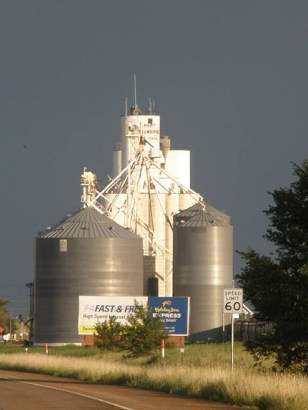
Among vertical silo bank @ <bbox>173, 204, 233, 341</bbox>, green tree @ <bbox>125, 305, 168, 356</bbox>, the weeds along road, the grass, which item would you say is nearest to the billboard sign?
vertical silo bank @ <bbox>173, 204, 233, 341</bbox>

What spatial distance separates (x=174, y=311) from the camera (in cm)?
9262

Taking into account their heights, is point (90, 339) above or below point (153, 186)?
below

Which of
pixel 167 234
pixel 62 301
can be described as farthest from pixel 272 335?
pixel 167 234

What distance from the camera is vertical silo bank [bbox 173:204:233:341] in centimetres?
11188

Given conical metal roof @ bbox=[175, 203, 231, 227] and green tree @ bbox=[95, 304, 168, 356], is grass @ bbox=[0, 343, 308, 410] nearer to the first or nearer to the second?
green tree @ bbox=[95, 304, 168, 356]

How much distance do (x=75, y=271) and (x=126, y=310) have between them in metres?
14.2

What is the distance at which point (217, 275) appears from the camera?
114m

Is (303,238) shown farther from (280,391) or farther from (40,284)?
(40,284)

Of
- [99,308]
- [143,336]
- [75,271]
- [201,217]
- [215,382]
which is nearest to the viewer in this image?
[215,382]

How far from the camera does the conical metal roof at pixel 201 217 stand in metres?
115

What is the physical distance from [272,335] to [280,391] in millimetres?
6186

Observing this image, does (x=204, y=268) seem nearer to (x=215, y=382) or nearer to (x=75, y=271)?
(x=75, y=271)

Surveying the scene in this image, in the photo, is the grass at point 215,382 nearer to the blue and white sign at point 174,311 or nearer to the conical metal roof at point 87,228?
the blue and white sign at point 174,311

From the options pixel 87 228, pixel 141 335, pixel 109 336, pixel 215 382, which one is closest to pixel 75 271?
pixel 87 228
